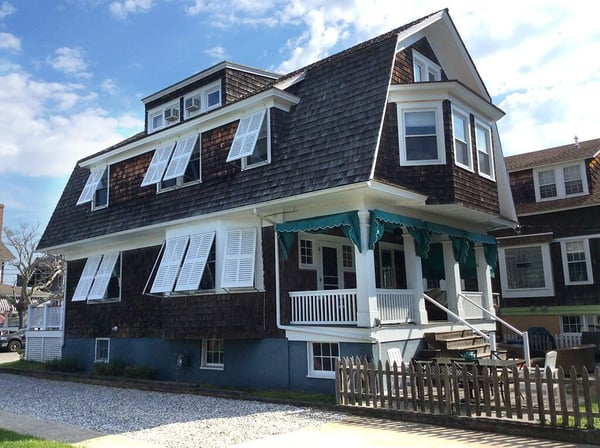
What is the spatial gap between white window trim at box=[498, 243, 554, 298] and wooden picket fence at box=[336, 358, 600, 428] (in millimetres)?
13852

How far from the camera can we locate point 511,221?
16.6 metres

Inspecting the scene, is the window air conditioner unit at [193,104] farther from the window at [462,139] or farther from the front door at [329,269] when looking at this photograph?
the window at [462,139]

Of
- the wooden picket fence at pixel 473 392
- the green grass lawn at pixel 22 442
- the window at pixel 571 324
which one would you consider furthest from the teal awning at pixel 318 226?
the window at pixel 571 324

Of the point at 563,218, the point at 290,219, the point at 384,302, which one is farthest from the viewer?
the point at 563,218

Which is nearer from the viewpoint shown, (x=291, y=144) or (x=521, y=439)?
(x=521, y=439)

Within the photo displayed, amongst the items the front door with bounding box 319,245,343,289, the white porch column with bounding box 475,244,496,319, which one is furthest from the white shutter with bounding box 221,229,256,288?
the white porch column with bounding box 475,244,496,319

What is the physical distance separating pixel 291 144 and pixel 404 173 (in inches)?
113

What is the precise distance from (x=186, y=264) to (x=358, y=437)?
7.70 m

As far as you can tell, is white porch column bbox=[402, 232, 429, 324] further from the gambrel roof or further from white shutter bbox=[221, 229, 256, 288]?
white shutter bbox=[221, 229, 256, 288]

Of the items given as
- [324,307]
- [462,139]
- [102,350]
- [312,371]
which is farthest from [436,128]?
[102,350]

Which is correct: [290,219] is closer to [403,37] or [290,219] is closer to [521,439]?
[403,37]

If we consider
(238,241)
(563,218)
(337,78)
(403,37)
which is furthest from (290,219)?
(563,218)

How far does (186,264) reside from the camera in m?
14.4

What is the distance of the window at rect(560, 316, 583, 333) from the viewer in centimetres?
2172
